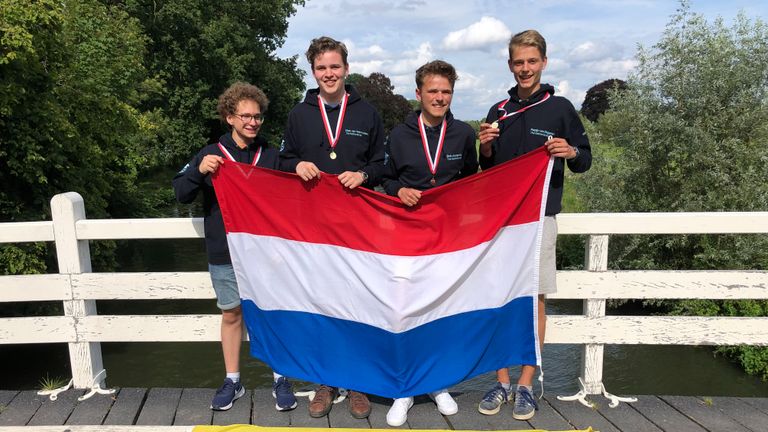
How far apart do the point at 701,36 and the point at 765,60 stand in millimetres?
1345

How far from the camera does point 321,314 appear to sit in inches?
157

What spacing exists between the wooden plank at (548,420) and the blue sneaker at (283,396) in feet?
5.50

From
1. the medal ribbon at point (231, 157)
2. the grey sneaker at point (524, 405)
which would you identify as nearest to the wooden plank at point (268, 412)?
the grey sneaker at point (524, 405)

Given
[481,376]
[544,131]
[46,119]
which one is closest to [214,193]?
[544,131]

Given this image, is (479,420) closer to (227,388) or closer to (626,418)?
(626,418)

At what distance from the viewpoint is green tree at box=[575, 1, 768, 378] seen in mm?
11500

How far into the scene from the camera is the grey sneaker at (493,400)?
3.88 m

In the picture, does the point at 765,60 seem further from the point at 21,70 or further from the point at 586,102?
the point at 586,102

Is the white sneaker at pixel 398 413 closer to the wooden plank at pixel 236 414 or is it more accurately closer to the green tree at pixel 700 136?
the wooden plank at pixel 236 414

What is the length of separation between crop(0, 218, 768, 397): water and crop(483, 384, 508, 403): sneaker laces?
514 centimetres

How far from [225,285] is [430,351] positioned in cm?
156

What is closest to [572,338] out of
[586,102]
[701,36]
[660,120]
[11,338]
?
[11,338]

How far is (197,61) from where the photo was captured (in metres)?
29.3

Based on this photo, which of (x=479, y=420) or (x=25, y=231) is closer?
(x=479, y=420)
